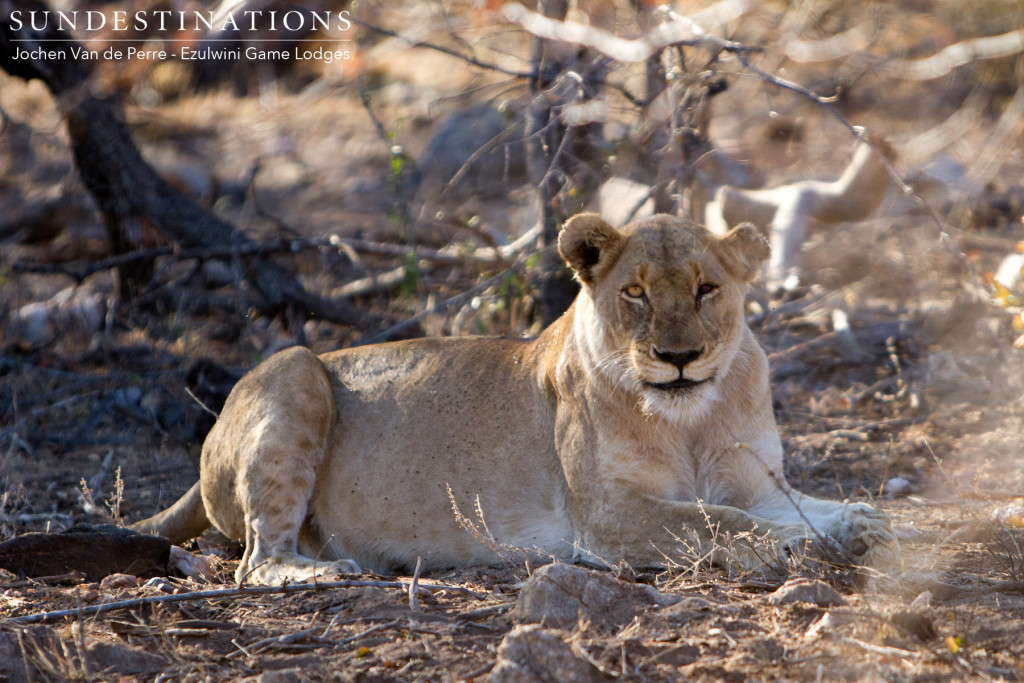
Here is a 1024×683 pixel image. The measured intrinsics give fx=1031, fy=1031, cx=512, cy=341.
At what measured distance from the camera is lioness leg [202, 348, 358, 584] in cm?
448

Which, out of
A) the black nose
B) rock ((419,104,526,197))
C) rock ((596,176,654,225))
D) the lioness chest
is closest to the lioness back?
the lioness chest

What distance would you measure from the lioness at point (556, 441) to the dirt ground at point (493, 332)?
22 centimetres

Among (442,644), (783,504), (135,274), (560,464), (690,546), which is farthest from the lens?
(135,274)

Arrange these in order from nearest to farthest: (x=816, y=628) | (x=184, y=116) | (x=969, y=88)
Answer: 1. (x=816, y=628)
2. (x=969, y=88)
3. (x=184, y=116)

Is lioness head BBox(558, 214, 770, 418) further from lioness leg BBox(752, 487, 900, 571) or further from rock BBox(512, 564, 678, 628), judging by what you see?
rock BBox(512, 564, 678, 628)

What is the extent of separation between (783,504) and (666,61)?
3.07m

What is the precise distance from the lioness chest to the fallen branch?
76cm

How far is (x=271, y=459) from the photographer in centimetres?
456

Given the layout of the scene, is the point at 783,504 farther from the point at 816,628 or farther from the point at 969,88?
the point at 969,88

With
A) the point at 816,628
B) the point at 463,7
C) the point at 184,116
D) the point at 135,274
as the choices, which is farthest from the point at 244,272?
the point at 184,116

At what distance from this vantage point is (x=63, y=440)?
631 centimetres

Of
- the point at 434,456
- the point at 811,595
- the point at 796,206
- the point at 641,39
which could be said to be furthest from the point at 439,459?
the point at 796,206

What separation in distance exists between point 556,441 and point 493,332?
248 centimetres

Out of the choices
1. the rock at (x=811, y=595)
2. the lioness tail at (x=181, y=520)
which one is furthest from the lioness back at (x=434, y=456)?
the rock at (x=811, y=595)
